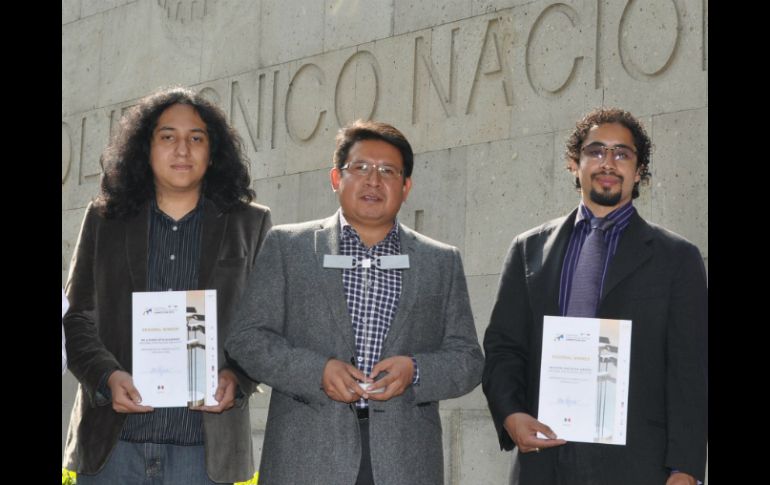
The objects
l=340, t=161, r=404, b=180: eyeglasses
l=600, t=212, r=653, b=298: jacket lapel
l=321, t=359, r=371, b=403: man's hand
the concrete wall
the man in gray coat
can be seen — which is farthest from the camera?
the concrete wall

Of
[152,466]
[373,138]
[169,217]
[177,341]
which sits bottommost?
[152,466]

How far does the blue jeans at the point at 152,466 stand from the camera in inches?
161

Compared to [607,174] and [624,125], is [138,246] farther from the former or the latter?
[624,125]

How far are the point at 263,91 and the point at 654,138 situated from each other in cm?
325

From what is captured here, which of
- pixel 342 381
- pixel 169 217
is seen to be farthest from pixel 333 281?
pixel 169 217

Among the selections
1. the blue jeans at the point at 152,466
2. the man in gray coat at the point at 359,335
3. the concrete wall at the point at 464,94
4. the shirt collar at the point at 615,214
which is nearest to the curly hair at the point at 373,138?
the man in gray coat at the point at 359,335

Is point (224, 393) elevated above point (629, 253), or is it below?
below

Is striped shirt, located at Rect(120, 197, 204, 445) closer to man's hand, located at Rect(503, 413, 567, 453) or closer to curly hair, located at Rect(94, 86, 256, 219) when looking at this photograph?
curly hair, located at Rect(94, 86, 256, 219)

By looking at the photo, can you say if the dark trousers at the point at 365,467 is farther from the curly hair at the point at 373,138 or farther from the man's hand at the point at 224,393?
the curly hair at the point at 373,138

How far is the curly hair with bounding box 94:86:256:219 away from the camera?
4539mm

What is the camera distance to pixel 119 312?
435 cm

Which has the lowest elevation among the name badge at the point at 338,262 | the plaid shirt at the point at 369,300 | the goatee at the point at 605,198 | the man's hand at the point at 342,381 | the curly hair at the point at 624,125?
the man's hand at the point at 342,381

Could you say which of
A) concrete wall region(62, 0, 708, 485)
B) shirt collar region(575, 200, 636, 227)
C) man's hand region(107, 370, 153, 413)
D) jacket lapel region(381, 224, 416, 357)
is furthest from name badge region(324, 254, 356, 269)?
concrete wall region(62, 0, 708, 485)

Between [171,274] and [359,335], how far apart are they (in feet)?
2.81
